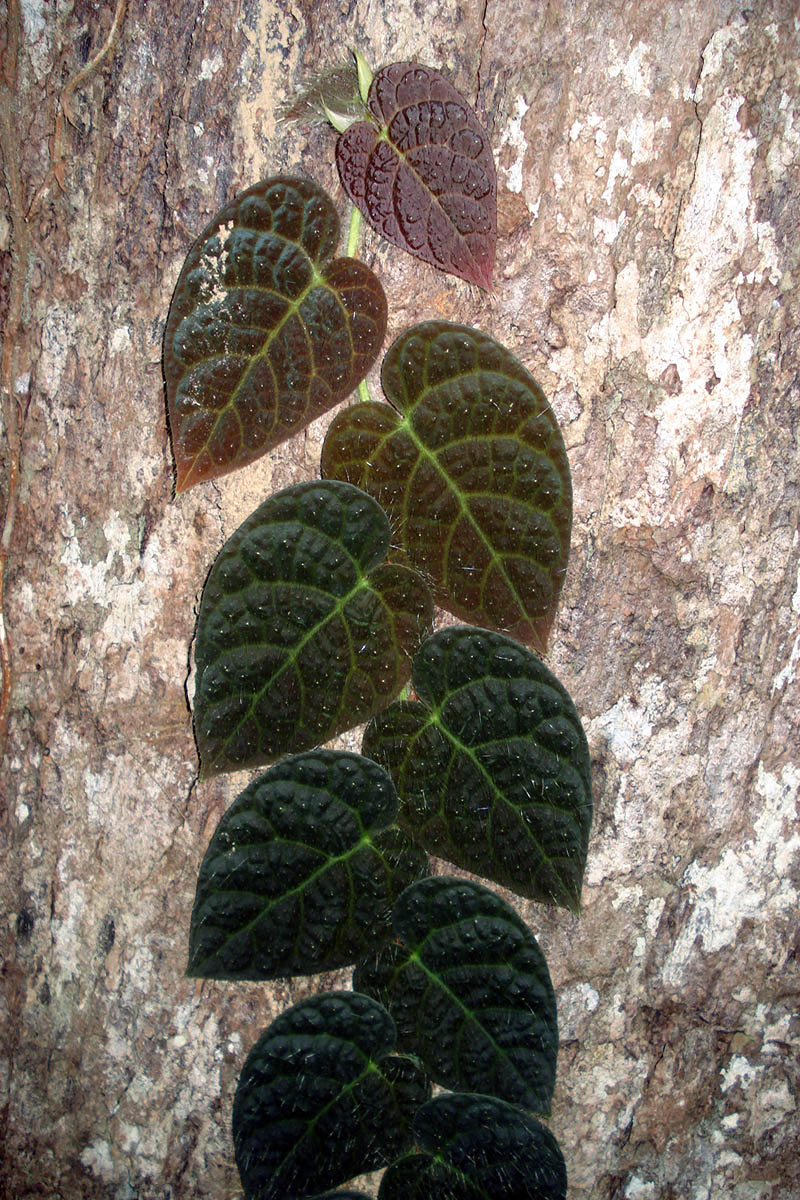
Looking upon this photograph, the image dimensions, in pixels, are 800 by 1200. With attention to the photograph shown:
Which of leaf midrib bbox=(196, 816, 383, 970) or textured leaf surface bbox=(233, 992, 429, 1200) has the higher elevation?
leaf midrib bbox=(196, 816, 383, 970)

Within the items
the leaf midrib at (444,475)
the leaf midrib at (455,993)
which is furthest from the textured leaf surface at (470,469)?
the leaf midrib at (455,993)

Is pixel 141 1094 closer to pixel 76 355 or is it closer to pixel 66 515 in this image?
pixel 66 515

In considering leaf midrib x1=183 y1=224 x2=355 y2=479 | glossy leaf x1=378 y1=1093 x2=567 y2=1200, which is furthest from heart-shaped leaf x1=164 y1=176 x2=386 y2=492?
glossy leaf x1=378 y1=1093 x2=567 y2=1200

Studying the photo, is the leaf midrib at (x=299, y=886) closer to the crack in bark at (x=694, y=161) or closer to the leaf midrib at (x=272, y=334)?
the leaf midrib at (x=272, y=334)

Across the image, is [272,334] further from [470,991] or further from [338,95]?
[470,991]

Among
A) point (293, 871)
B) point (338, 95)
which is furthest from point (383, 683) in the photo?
point (338, 95)

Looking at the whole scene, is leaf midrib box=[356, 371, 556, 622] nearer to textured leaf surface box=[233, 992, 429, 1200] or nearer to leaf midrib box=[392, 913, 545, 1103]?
leaf midrib box=[392, 913, 545, 1103]
